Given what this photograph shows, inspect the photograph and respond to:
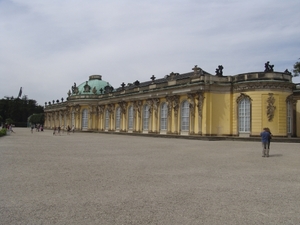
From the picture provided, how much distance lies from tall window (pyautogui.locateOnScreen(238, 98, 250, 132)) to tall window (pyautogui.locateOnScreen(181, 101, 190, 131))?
20.3 feet

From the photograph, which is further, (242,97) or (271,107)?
(242,97)

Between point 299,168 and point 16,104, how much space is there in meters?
102

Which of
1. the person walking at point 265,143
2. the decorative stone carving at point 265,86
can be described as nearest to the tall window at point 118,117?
the decorative stone carving at point 265,86

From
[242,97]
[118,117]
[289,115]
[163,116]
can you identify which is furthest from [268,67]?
[118,117]

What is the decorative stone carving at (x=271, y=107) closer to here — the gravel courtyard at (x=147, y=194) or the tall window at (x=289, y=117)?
the tall window at (x=289, y=117)

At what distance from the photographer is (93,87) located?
63625 mm

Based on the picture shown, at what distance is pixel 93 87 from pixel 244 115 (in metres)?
Result: 38.5

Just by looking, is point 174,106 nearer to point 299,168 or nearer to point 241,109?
point 241,109

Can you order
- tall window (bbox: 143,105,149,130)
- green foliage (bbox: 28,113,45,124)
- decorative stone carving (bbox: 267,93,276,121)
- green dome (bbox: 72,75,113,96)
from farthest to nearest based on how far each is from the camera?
green foliage (bbox: 28,113,45,124)
green dome (bbox: 72,75,113,96)
tall window (bbox: 143,105,149,130)
decorative stone carving (bbox: 267,93,276,121)

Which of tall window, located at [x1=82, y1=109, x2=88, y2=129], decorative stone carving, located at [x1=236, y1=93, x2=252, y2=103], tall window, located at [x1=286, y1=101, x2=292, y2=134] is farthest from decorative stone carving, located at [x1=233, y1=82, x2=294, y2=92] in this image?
tall window, located at [x1=82, y1=109, x2=88, y2=129]

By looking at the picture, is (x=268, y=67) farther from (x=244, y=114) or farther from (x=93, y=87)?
(x=93, y=87)

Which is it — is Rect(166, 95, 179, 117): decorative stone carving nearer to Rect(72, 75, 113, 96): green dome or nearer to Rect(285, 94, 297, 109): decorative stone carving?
Rect(285, 94, 297, 109): decorative stone carving

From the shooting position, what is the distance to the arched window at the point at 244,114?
105 feet

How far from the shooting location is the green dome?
60.5 meters
